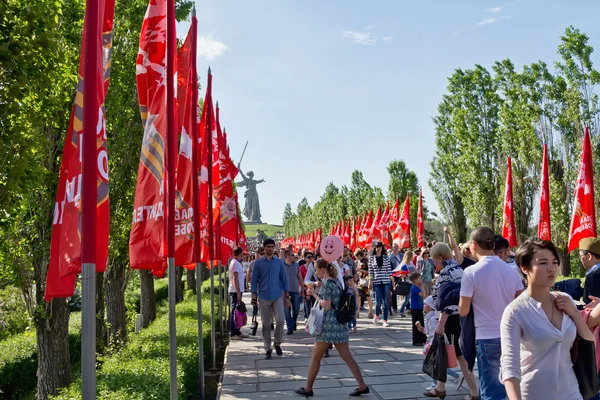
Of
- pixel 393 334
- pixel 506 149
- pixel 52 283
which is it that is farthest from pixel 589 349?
pixel 506 149

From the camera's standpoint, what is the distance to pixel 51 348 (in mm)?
8273

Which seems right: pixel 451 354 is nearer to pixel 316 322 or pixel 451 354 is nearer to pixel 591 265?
pixel 316 322

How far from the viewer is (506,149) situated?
105 ft

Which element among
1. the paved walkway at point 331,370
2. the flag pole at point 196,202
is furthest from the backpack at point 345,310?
the flag pole at point 196,202

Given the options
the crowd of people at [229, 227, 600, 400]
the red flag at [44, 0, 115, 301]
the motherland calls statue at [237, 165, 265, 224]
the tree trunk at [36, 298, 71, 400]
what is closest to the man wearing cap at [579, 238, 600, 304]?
the crowd of people at [229, 227, 600, 400]

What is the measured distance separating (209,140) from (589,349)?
8.30 m

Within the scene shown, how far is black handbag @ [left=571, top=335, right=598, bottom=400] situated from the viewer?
319 centimetres

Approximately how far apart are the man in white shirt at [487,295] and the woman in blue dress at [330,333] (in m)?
2.38

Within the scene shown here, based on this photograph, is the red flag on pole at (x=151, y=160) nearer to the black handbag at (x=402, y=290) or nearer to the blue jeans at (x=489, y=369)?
the blue jeans at (x=489, y=369)

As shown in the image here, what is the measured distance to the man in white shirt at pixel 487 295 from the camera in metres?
5.22

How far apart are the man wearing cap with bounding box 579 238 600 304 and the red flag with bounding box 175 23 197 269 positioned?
4273mm

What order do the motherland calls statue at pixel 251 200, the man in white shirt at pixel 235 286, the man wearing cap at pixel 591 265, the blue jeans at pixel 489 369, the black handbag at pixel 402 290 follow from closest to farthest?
1. the blue jeans at pixel 489 369
2. the man wearing cap at pixel 591 265
3. the black handbag at pixel 402 290
4. the man in white shirt at pixel 235 286
5. the motherland calls statue at pixel 251 200

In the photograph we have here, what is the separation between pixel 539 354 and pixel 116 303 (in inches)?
434

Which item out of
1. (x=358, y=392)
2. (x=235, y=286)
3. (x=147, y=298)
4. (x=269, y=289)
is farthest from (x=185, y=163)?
(x=147, y=298)
